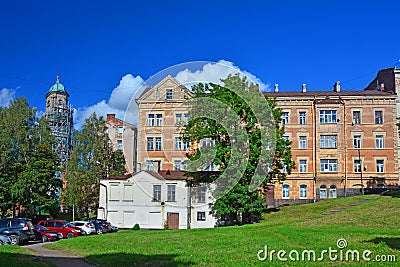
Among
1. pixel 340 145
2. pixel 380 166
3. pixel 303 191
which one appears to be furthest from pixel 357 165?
pixel 303 191

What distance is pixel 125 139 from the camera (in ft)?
202

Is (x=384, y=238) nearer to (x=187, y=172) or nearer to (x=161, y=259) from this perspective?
(x=161, y=259)

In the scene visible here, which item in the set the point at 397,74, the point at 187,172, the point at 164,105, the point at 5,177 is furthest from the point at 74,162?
the point at 397,74

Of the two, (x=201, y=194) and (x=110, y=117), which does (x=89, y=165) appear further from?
(x=201, y=194)

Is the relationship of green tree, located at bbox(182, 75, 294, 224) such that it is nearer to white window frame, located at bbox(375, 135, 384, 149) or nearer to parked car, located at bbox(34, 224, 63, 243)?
parked car, located at bbox(34, 224, 63, 243)

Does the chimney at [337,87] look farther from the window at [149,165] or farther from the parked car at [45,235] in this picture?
the parked car at [45,235]

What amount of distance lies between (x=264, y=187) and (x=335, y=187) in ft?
60.6

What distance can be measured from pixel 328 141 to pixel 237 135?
81.8 ft

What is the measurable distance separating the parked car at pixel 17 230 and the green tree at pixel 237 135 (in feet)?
41.2

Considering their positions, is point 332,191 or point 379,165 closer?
point 332,191

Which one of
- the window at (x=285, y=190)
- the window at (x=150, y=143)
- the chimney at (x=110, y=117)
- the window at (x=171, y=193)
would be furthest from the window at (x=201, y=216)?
the chimney at (x=110, y=117)

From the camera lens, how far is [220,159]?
1500 inches

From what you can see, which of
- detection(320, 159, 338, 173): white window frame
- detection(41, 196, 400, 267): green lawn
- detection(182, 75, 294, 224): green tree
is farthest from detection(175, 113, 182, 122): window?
detection(320, 159, 338, 173): white window frame

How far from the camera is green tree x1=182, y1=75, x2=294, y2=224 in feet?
122
